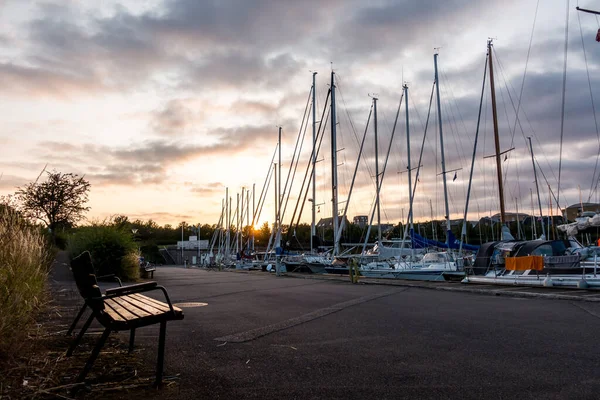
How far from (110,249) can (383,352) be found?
17558 millimetres

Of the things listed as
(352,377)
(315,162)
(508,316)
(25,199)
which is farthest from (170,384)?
(315,162)

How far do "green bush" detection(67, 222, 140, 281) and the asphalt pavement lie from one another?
37.8 ft

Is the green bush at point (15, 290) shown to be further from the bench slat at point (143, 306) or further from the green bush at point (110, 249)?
the green bush at point (110, 249)

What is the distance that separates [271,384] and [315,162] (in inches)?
1381

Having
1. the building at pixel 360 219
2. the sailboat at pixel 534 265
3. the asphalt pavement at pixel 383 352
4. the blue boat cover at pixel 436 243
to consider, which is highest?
the building at pixel 360 219

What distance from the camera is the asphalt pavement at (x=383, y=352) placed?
4.47 meters

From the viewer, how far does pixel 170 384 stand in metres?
4.57

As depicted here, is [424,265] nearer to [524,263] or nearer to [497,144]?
[497,144]

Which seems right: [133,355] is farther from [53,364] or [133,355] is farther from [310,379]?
[310,379]

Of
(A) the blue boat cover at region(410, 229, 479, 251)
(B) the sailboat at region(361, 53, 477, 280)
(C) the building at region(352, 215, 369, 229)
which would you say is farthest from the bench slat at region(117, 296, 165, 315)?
(C) the building at region(352, 215, 369, 229)

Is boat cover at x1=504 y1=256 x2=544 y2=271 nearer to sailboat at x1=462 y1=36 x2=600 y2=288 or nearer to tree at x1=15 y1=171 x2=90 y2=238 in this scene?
sailboat at x1=462 y1=36 x2=600 y2=288

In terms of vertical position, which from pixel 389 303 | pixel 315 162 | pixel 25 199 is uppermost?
A: pixel 315 162

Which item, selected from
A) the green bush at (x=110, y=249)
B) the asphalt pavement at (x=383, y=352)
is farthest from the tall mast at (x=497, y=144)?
the green bush at (x=110, y=249)

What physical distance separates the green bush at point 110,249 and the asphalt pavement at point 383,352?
11.5 meters
